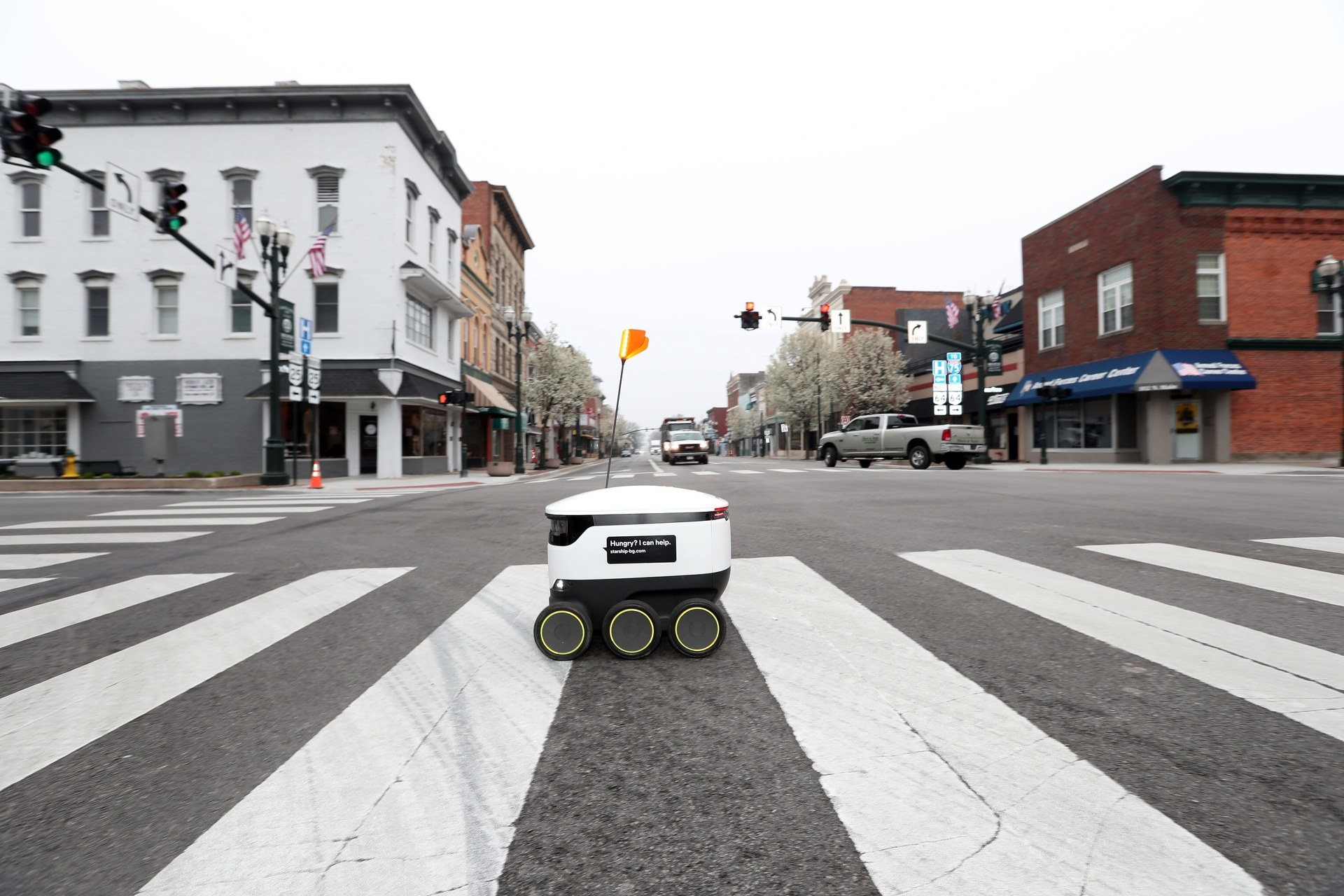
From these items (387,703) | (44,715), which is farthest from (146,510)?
(387,703)

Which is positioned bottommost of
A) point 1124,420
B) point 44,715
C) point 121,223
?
point 44,715

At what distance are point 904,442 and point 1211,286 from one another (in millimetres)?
13739

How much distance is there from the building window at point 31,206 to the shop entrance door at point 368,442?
1327cm

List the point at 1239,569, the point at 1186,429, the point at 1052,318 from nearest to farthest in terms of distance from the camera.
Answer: the point at 1239,569 → the point at 1186,429 → the point at 1052,318

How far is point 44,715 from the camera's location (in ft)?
8.75

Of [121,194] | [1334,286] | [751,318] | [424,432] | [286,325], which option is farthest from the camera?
[424,432]

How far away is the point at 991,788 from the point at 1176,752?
72cm

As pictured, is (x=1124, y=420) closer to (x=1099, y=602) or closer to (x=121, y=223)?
(x=1099, y=602)

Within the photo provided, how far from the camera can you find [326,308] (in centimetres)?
2405

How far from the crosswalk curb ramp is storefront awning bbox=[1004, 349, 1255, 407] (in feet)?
80.2

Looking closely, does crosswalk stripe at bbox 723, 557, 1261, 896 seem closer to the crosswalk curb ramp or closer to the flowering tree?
the crosswalk curb ramp

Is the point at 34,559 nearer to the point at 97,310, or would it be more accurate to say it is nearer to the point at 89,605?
the point at 89,605

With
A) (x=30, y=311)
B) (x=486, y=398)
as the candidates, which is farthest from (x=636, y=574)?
(x=486, y=398)

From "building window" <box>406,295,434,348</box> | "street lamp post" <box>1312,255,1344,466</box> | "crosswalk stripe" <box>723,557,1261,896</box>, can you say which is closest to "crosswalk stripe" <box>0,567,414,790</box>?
"crosswalk stripe" <box>723,557,1261,896</box>
